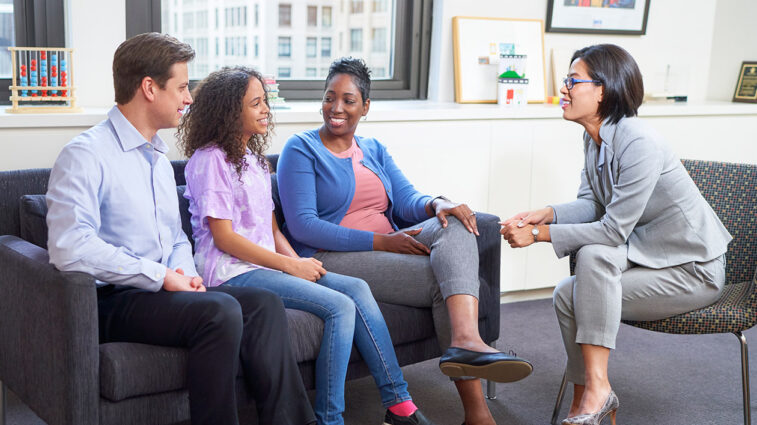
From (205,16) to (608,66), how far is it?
180cm

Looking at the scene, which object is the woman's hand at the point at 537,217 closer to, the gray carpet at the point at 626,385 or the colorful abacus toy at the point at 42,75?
the gray carpet at the point at 626,385

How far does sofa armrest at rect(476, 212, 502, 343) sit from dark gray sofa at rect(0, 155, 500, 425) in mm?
509

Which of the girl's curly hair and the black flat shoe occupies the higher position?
the girl's curly hair

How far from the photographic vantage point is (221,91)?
2383 millimetres

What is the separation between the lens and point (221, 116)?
2.36 metres

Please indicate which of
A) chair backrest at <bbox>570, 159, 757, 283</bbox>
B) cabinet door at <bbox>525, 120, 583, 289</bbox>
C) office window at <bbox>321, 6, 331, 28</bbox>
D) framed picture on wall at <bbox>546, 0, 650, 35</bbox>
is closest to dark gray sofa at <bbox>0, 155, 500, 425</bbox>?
chair backrest at <bbox>570, 159, 757, 283</bbox>

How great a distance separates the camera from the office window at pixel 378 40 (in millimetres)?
3812

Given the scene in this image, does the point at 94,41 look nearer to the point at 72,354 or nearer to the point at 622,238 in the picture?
the point at 72,354

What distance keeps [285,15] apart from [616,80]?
66.7 inches

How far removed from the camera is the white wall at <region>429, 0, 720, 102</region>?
3.76m

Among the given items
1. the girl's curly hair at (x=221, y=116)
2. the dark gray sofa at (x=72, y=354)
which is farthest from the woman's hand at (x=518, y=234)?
the girl's curly hair at (x=221, y=116)

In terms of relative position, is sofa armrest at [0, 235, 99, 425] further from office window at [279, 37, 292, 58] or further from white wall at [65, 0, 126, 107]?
office window at [279, 37, 292, 58]

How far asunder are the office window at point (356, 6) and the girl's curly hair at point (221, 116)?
1390 millimetres

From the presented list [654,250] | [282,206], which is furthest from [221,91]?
[654,250]
